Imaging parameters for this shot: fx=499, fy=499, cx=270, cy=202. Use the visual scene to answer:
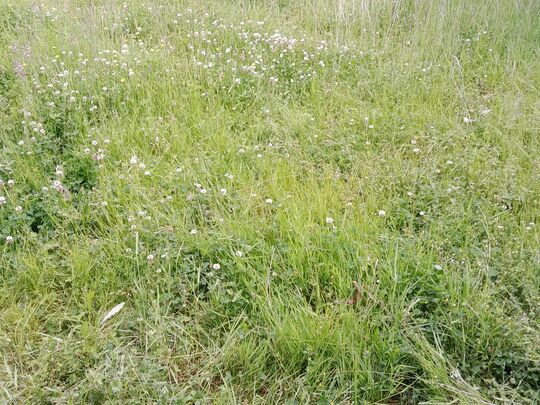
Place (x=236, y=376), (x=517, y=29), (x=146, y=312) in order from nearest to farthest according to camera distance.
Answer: (x=236, y=376) → (x=146, y=312) → (x=517, y=29)

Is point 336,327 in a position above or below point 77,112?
below

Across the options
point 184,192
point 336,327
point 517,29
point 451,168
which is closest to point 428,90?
point 451,168

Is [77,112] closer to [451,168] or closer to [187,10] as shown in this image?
[187,10]

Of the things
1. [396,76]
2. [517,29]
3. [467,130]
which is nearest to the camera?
[467,130]

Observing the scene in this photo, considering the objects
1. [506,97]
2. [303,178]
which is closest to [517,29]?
[506,97]

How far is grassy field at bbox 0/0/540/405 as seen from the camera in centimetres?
227

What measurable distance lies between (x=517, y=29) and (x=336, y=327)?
4195mm

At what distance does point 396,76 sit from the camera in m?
4.43

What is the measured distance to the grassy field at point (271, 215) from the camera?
227 cm

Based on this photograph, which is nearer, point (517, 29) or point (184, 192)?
point (184, 192)

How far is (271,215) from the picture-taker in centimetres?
305

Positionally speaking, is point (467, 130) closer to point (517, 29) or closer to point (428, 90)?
point (428, 90)

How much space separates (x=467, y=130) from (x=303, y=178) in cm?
138

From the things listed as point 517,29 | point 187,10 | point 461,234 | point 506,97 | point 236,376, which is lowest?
point 236,376
